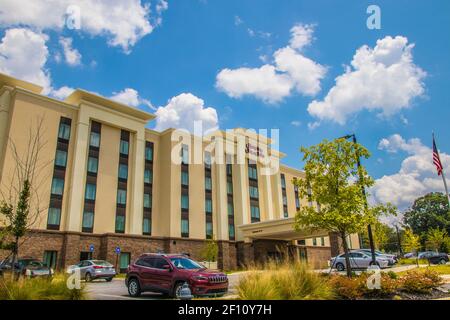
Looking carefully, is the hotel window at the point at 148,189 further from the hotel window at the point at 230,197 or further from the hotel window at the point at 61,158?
the hotel window at the point at 230,197

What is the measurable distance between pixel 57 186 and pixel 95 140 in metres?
6.75

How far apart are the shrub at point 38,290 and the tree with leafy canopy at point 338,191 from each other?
40.8ft

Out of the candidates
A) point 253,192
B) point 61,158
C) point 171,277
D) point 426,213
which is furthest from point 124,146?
point 426,213

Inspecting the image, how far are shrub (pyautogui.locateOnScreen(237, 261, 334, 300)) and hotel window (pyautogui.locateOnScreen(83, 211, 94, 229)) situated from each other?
28.6m

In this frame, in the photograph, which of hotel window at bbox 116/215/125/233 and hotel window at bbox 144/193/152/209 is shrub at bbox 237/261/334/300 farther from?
hotel window at bbox 144/193/152/209

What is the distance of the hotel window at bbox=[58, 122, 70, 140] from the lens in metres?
A: 36.5

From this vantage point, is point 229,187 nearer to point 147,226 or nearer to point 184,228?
point 184,228

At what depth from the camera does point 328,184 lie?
1889 cm

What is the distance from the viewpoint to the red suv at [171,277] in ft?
41.4

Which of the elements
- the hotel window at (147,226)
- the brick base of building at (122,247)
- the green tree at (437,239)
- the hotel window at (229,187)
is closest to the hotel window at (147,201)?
the hotel window at (147,226)

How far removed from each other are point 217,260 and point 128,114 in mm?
20951

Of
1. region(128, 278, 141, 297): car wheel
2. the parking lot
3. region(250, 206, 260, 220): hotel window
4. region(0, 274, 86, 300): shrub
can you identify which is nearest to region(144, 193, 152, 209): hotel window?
region(250, 206, 260, 220): hotel window
